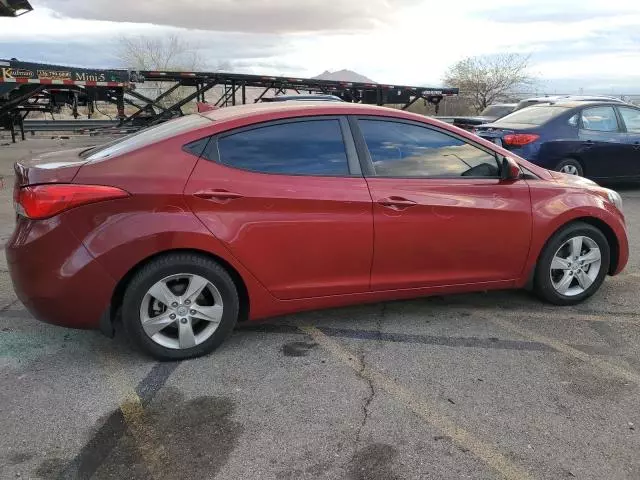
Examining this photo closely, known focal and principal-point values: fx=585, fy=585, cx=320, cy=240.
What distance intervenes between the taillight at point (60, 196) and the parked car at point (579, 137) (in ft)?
22.5

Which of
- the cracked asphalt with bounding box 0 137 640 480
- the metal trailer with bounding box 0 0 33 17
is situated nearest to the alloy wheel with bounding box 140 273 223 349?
the cracked asphalt with bounding box 0 137 640 480

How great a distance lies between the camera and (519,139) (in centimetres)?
876

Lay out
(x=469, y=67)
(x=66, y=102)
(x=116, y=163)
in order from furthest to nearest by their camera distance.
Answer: (x=469, y=67), (x=66, y=102), (x=116, y=163)

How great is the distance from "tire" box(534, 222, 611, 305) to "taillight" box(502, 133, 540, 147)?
4.35 m

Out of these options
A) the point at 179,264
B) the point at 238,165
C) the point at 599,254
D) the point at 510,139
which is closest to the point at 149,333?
the point at 179,264

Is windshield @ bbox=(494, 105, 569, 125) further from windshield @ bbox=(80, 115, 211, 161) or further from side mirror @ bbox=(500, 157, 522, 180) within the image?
windshield @ bbox=(80, 115, 211, 161)

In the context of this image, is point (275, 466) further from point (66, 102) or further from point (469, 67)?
point (469, 67)

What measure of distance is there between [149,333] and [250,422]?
36.6 inches

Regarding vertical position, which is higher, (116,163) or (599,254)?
(116,163)

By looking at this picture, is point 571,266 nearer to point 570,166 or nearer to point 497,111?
point 570,166

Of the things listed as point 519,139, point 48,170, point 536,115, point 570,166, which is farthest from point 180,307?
point 536,115

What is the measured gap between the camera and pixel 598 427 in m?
3.01

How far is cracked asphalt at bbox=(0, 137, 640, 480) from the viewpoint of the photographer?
2717 millimetres

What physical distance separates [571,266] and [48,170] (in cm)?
379
